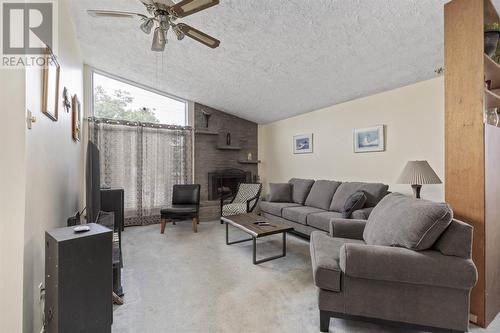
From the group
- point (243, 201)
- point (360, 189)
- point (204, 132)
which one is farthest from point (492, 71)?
point (204, 132)

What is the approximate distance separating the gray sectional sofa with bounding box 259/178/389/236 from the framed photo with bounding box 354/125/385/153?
2.00 ft

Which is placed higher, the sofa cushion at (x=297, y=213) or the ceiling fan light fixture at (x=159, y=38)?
the ceiling fan light fixture at (x=159, y=38)

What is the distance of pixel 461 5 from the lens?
1789 mm

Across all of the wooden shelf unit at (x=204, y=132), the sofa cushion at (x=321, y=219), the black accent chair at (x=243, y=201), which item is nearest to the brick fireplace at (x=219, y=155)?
the wooden shelf unit at (x=204, y=132)

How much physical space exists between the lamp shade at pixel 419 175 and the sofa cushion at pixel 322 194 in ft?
4.31

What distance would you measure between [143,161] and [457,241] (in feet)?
15.8

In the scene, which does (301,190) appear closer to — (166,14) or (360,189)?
(360,189)

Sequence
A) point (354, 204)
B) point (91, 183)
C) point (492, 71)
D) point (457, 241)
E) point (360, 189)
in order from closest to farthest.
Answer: point (457, 241)
point (492, 71)
point (91, 183)
point (354, 204)
point (360, 189)

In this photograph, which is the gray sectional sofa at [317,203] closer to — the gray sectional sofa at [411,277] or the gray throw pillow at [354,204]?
the gray throw pillow at [354,204]

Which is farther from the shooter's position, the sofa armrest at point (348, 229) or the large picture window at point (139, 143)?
the large picture window at point (139, 143)

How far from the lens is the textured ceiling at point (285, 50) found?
7.44 feet

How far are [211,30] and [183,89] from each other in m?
2.15

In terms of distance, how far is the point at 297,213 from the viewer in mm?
3775

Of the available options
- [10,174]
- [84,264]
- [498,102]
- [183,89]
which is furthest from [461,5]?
[183,89]
